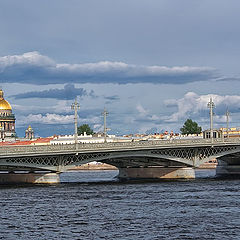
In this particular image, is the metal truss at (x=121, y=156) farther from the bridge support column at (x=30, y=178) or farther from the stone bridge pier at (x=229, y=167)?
the stone bridge pier at (x=229, y=167)

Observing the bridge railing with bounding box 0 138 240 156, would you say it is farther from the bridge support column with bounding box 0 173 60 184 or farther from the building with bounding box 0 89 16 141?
the building with bounding box 0 89 16 141

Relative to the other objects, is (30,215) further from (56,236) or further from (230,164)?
(230,164)

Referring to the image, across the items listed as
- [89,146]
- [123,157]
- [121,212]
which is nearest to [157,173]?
[123,157]

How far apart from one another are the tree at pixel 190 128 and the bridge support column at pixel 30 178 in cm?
9948

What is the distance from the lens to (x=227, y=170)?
316ft

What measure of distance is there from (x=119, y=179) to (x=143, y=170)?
11.3ft

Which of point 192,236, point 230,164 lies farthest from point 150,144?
point 192,236

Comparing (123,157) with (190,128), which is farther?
(190,128)

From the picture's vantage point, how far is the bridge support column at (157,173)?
3257 inches

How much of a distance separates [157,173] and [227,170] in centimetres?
1544

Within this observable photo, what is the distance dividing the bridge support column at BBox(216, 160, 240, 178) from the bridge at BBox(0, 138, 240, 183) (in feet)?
9.57

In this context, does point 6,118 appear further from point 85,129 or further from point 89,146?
point 89,146

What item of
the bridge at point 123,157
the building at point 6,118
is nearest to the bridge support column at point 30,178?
the bridge at point 123,157

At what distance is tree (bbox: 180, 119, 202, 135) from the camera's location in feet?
564
